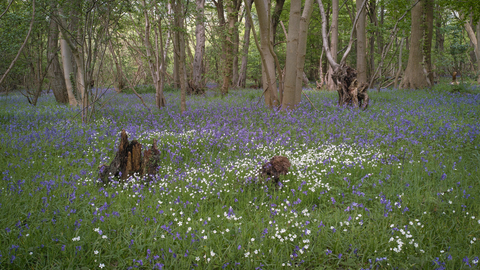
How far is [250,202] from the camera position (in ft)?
12.3

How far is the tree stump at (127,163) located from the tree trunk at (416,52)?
14.2m

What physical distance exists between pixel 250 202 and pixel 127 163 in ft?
7.53

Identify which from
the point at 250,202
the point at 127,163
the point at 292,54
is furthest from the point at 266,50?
the point at 250,202

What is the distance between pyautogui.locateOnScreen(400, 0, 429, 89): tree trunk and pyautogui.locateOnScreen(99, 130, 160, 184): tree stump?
559 inches

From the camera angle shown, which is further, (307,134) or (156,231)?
(307,134)

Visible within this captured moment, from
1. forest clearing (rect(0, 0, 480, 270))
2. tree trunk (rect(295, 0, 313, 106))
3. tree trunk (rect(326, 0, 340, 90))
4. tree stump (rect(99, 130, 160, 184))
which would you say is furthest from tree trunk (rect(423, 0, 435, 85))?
tree stump (rect(99, 130, 160, 184))

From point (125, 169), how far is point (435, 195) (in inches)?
182

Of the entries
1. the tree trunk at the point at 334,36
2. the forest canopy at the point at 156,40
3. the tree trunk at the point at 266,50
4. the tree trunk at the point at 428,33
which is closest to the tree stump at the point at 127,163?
the forest canopy at the point at 156,40

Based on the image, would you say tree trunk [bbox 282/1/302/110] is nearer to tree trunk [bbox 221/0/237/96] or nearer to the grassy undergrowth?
the grassy undergrowth

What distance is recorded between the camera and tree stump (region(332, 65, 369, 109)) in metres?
10.4

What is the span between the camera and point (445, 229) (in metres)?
3.21

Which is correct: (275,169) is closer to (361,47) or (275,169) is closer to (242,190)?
(242,190)

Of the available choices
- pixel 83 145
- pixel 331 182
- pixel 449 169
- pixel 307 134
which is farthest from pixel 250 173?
pixel 83 145

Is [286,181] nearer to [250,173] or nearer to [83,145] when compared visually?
[250,173]
